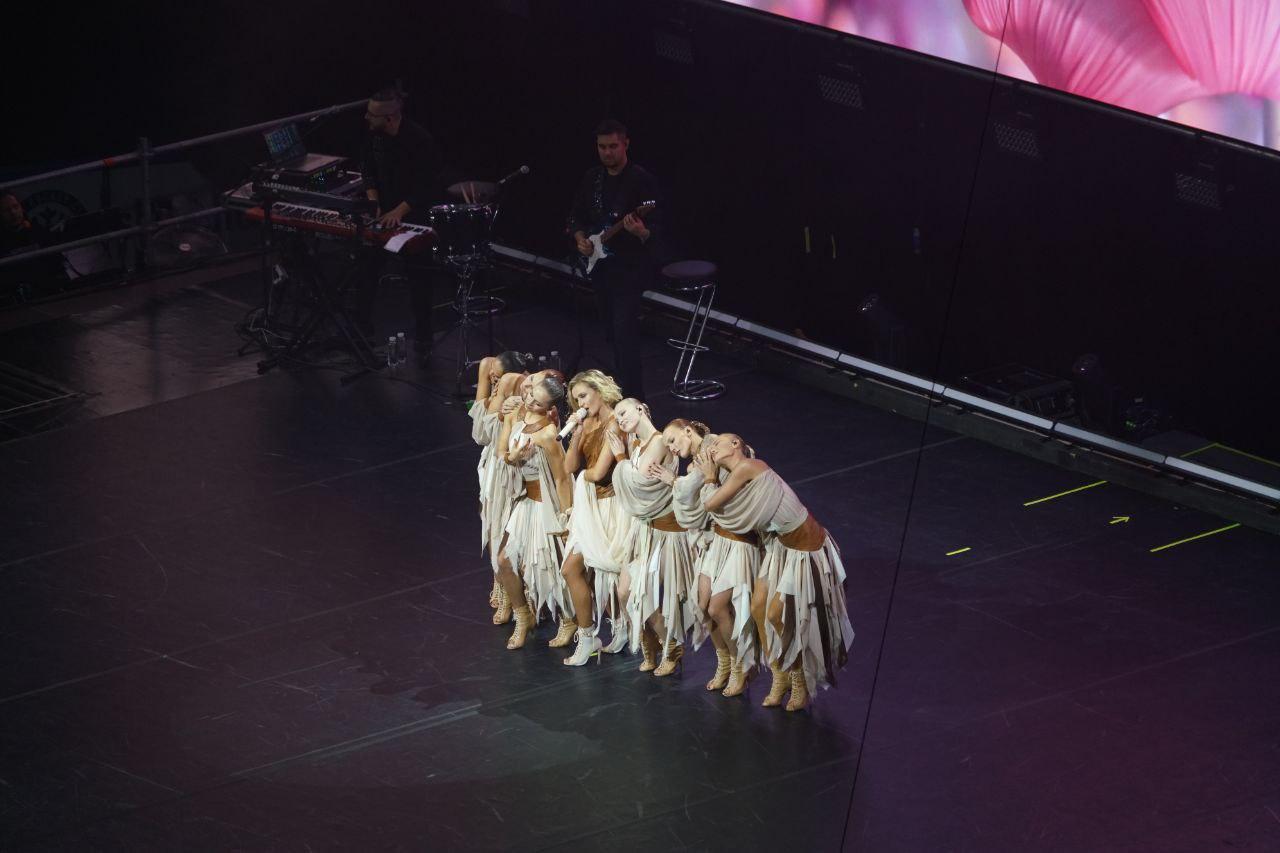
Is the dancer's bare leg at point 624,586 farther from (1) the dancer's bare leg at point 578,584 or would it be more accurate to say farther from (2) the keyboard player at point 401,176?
(2) the keyboard player at point 401,176

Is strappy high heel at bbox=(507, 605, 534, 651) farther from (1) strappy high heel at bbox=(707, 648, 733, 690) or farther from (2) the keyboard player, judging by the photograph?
(2) the keyboard player

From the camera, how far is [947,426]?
424 inches

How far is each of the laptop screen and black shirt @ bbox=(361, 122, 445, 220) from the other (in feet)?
2.18

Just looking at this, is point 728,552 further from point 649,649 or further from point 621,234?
point 621,234

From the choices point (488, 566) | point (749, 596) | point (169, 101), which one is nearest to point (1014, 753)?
point (749, 596)

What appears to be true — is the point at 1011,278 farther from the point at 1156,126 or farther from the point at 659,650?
the point at 659,650

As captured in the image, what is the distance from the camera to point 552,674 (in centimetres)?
827

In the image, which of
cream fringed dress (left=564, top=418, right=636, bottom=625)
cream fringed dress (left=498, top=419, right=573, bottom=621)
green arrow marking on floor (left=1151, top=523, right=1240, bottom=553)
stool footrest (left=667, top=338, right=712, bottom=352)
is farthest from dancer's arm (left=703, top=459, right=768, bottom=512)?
stool footrest (left=667, top=338, right=712, bottom=352)

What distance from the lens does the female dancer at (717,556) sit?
770 cm

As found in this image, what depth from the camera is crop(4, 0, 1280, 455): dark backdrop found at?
32.0ft

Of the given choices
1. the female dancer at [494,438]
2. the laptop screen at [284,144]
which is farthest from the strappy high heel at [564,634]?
the laptop screen at [284,144]

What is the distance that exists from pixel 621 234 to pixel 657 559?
308 cm

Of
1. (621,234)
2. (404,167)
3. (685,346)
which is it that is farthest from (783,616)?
(404,167)

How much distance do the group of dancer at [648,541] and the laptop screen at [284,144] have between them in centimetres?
409
